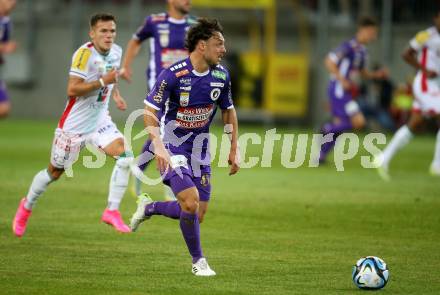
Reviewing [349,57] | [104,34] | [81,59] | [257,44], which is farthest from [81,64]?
[257,44]

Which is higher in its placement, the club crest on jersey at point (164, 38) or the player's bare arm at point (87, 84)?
the club crest on jersey at point (164, 38)

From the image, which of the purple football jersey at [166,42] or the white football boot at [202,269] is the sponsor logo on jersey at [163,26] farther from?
the white football boot at [202,269]

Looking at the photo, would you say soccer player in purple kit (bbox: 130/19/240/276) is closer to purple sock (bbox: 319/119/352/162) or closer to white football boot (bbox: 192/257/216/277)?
white football boot (bbox: 192/257/216/277)

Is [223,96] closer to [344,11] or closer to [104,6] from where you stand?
[344,11]

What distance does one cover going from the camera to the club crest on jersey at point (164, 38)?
507 inches

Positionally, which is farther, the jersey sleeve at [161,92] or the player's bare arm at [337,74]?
the player's bare arm at [337,74]

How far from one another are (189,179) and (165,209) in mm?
622

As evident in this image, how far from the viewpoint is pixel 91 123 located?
10578 millimetres

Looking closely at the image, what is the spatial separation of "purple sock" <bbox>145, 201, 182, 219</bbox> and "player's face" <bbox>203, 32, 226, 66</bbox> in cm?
133

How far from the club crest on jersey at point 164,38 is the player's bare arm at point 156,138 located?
15.0ft

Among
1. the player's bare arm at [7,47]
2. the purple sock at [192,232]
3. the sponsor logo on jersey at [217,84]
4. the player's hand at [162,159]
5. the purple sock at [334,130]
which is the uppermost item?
the player's bare arm at [7,47]

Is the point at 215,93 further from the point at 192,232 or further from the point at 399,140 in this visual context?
the point at 399,140

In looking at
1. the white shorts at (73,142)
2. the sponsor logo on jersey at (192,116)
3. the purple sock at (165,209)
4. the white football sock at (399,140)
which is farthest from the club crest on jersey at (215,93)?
the white football sock at (399,140)

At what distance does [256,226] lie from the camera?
1113 centimetres
